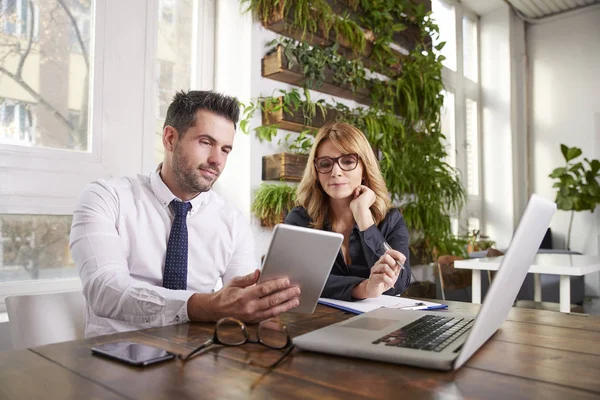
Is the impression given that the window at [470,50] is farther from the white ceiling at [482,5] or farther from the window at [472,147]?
the window at [472,147]

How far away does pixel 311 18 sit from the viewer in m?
3.12

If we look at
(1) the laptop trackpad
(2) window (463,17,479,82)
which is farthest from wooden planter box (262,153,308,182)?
(2) window (463,17,479,82)

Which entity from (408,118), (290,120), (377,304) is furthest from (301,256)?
(408,118)

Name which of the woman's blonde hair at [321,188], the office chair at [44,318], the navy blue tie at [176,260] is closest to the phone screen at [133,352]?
the office chair at [44,318]

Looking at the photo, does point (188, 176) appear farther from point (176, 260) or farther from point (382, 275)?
point (382, 275)

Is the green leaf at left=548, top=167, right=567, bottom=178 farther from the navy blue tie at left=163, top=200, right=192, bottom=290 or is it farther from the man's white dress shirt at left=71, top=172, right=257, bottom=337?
the navy blue tie at left=163, top=200, right=192, bottom=290

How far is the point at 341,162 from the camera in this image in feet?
6.81

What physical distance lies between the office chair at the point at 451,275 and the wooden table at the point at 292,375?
2080mm

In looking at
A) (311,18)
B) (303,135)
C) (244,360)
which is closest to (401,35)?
(311,18)

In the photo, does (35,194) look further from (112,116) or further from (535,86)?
(535,86)

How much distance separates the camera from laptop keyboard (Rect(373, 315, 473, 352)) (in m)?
0.82

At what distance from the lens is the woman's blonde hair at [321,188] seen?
210 centimetres

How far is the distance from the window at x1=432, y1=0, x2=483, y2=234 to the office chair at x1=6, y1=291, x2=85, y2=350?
14.8 ft

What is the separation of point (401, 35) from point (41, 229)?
10.6 feet
